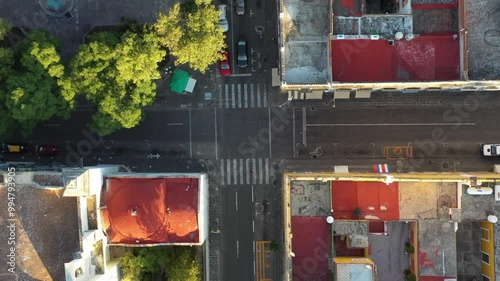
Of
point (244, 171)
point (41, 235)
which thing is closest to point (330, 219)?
point (244, 171)

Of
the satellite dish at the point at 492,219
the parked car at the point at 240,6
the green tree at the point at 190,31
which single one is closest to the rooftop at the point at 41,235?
the green tree at the point at 190,31

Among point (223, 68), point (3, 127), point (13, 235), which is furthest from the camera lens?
point (223, 68)

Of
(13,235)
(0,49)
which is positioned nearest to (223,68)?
(0,49)

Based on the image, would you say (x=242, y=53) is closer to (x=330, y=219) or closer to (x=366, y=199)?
(x=330, y=219)

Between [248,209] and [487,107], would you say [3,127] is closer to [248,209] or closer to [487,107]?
[248,209]

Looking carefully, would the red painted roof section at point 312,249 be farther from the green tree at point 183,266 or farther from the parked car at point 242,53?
the parked car at point 242,53

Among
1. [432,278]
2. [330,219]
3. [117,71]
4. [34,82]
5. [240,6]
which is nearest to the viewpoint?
[34,82]
